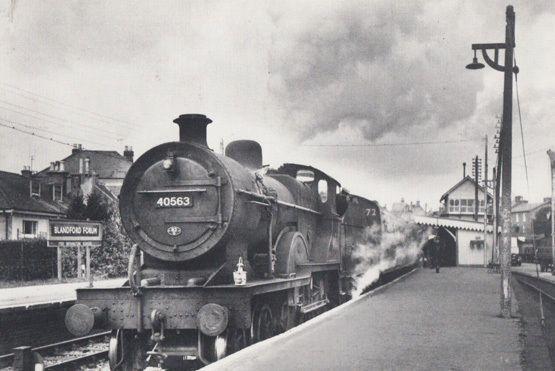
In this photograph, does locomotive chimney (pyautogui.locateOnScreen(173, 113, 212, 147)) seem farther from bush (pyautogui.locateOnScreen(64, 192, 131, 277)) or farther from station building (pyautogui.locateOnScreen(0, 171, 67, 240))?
station building (pyautogui.locateOnScreen(0, 171, 67, 240))

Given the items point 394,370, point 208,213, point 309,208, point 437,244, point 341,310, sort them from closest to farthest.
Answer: point 394,370 → point 208,213 → point 341,310 → point 309,208 → point 437,244

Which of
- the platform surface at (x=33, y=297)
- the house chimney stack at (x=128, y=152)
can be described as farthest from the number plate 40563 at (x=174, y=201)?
the house chimney stack at (x=128, y=152)

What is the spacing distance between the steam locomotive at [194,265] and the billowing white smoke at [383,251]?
710 centimetres

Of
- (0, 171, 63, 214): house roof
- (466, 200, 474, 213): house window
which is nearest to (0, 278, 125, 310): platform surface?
(0, 171, 63, 214): house roof

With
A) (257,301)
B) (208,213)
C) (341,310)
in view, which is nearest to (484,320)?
(341,310)

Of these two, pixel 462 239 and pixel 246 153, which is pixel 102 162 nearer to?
pixel 462 239

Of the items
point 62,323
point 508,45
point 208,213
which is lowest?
point 62,323

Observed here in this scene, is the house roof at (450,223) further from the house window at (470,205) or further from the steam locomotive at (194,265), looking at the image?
the steam locomotive at (194,265)

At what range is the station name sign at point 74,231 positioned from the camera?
12562mm

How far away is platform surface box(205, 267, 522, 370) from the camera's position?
5895mm

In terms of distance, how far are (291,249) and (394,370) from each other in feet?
12.4

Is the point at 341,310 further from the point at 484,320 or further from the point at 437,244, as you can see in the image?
the point at 437,244

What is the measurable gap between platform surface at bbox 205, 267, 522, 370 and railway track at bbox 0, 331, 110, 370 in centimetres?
346

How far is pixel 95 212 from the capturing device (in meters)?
24.9
